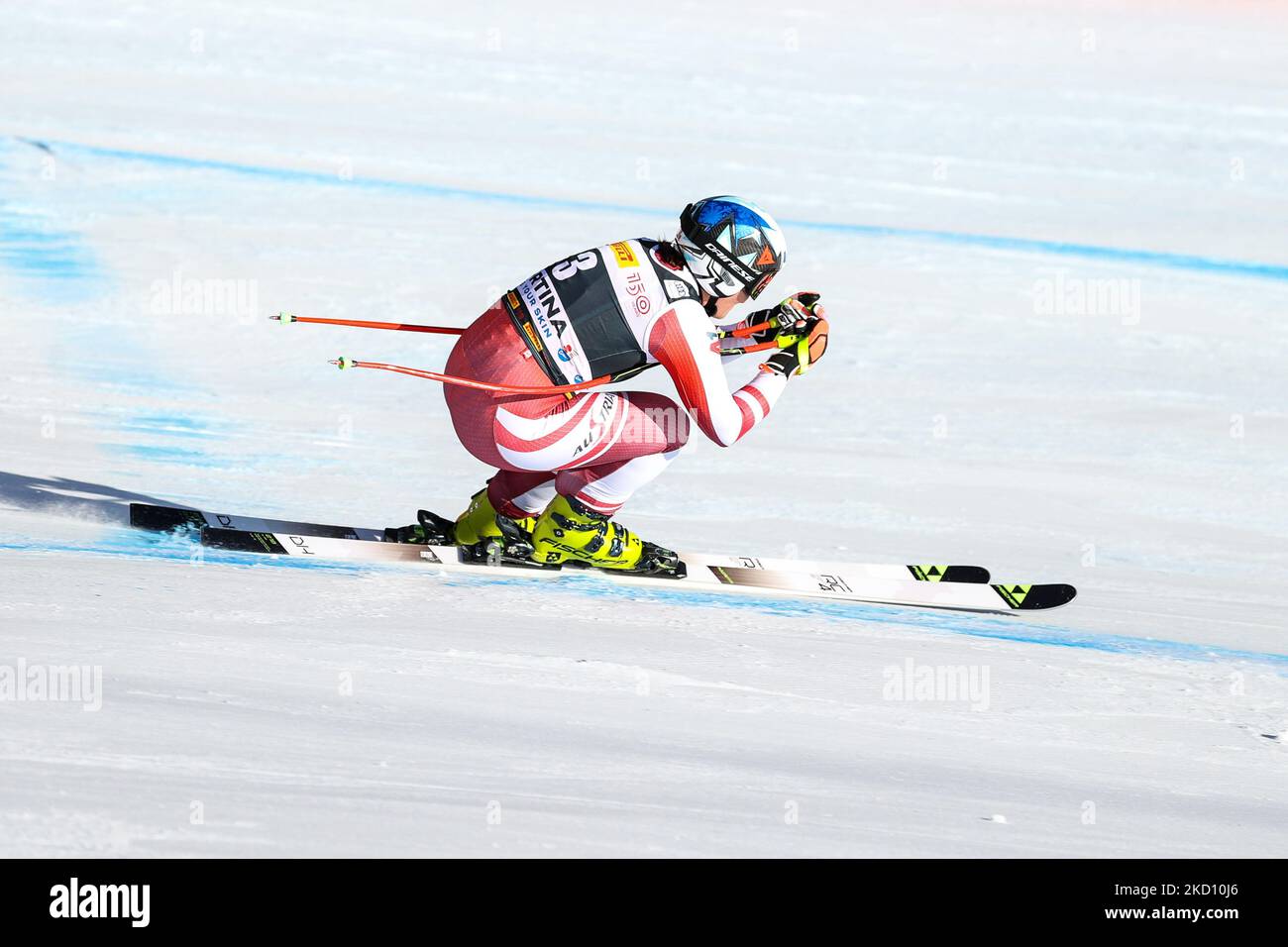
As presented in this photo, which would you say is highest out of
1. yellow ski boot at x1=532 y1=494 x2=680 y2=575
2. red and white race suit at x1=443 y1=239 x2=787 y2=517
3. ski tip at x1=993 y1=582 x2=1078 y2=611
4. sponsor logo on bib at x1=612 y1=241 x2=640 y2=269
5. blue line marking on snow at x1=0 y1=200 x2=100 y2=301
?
blue line marking on snow at x1=0 y1=200 x2=100 y2=301

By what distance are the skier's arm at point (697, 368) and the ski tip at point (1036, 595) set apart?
1448 millimetres

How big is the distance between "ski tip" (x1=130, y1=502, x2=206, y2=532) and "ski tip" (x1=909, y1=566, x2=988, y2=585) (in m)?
2.75

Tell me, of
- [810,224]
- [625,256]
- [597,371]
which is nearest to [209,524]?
[597,371]

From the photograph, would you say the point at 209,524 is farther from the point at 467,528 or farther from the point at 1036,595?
the point at 1036,595

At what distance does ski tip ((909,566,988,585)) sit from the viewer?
625 centimetres

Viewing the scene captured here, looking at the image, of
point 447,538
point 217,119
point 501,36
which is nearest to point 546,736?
point 447,538

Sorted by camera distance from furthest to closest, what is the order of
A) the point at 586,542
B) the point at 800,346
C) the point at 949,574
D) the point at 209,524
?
the point at 949,574
the point at 209,524
the point at 586,542
the point at 800,346

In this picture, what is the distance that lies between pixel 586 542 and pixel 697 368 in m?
0.94

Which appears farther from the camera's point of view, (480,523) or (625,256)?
(480,523)

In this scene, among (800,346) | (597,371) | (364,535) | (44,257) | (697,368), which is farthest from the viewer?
(44,257)

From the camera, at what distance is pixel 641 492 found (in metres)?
7.43

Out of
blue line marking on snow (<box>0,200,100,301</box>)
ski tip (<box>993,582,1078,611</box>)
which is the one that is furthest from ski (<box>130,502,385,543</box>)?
blue line marking on snow (<box>0,200,100,301</box>)

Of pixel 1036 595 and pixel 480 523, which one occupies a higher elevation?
pixel 480 523

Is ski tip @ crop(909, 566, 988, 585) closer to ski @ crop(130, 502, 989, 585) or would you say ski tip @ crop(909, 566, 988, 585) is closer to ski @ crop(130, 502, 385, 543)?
ski @ crop(130, 502, 989, 585)
